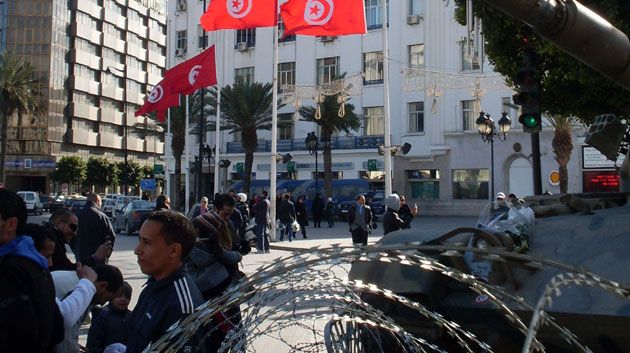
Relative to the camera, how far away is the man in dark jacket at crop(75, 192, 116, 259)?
920 cm

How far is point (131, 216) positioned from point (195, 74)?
6661 mm

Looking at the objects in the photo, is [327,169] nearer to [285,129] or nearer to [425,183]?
[425,183]

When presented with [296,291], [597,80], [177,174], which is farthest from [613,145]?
[177,174]

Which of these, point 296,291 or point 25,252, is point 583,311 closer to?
point 296,291

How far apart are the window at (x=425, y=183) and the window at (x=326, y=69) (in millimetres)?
7384

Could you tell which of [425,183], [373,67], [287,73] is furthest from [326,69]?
[425,183]

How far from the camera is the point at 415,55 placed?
131 feet

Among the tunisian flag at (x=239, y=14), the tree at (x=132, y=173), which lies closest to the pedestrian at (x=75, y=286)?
the tunisian flag at (x=239, y=14)

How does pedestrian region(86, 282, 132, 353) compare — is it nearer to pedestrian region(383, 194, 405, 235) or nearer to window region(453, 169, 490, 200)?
pedestrian region(383, 194, 405, 235)

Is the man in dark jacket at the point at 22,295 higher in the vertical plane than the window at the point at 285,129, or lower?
lower

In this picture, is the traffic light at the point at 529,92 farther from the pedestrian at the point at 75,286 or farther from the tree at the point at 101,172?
the tree at the point at 101,172

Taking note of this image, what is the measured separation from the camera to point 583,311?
381 cm

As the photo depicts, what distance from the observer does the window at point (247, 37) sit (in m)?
45.1

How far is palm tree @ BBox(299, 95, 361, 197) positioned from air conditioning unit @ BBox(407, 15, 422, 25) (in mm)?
6534
